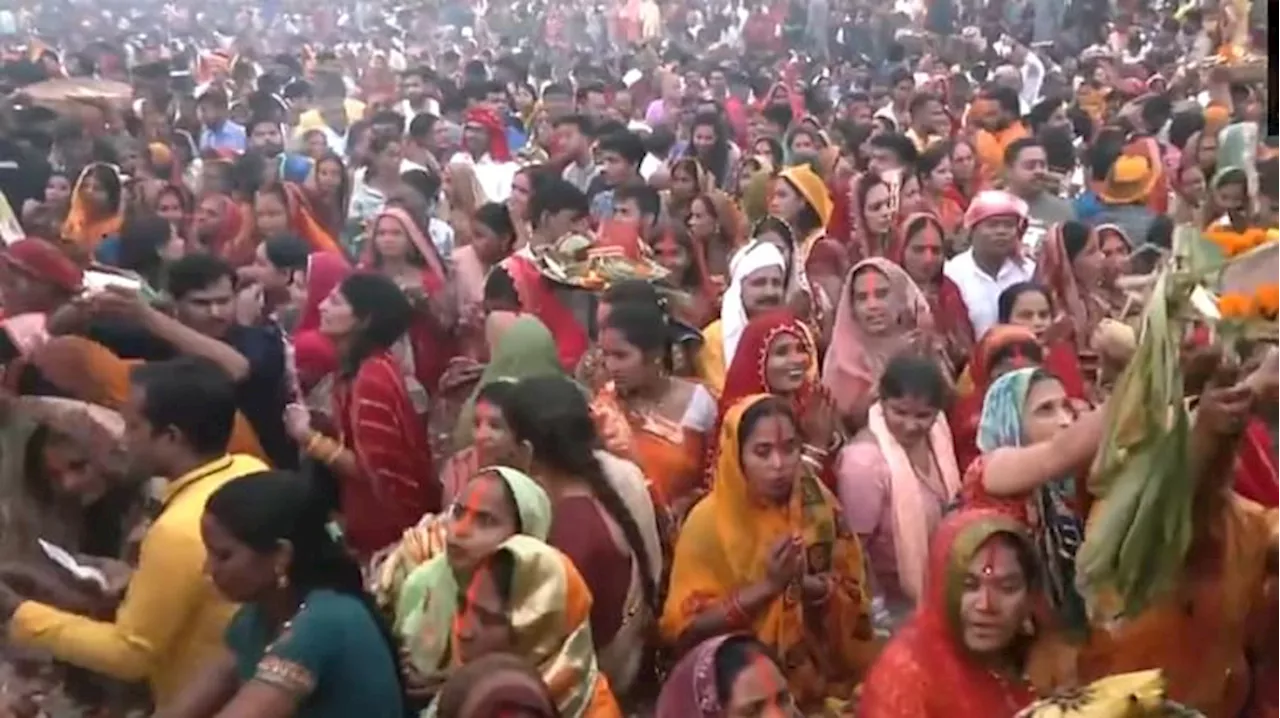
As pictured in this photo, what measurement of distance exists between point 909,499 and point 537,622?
1331mm

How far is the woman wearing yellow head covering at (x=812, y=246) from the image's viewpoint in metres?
5.71

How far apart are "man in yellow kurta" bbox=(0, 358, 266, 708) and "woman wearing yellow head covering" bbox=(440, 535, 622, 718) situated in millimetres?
475

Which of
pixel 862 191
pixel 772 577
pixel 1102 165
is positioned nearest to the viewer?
pixel 772 577

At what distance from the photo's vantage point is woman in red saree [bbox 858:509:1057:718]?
294 centimetres

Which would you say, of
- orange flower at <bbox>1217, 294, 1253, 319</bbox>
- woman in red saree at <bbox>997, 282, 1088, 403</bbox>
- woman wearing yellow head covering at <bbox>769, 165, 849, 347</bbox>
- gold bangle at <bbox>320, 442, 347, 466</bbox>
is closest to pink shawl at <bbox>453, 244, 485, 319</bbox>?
woman wearing yellow head covering at <bbox>769, 165, 849, 347</bbox>

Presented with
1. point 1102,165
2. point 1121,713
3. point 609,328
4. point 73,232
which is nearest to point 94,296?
point 609,328

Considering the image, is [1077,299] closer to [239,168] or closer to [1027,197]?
[1027,197]

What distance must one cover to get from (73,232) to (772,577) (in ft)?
13.7

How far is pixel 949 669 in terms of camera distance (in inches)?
116

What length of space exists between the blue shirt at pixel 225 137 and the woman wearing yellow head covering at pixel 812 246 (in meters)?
3.79

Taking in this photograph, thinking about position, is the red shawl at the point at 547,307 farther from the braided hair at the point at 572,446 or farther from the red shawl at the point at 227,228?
the braided hair at the point at 572,446

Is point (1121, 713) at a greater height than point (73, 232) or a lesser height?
greater

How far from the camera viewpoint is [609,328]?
442cm

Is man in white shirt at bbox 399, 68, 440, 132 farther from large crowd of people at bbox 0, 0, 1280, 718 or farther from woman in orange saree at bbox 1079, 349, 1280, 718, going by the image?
woman in orange saree at bbox 1079, 349, 1280, 718
